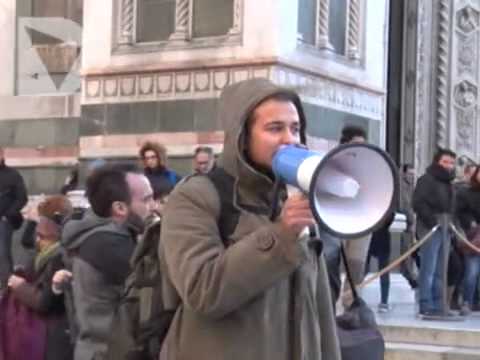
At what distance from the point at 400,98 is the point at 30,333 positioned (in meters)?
12.5

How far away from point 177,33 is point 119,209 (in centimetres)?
840

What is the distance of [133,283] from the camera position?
3496 millimetres

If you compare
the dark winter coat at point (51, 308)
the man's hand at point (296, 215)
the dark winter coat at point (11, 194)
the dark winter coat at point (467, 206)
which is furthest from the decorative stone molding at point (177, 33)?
the man's hand at point (296, 215)

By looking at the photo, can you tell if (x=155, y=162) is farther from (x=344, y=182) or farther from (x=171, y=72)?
(x=344, y=182)

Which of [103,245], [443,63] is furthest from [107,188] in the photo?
[443,63]

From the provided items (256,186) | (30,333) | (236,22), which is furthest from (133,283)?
(236,22)

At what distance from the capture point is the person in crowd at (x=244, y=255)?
306cm

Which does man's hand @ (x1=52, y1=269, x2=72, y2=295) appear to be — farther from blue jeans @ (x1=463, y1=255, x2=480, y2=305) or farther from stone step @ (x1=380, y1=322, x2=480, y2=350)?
blue jeans @ (x1=463, y1=255, x2=480, y2=305)

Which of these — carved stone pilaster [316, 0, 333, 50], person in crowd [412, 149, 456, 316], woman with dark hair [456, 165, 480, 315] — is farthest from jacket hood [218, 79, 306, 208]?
carved stone pilaster [316, 0, 333, 50]

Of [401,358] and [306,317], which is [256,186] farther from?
[401,358]

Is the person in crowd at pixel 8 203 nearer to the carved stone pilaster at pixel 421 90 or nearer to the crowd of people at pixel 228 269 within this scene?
the carved stone pilaster at pixel 421 90

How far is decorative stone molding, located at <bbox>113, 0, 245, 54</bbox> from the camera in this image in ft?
40.8

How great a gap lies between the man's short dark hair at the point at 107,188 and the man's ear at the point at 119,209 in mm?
13

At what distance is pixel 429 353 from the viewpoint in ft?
30.5
